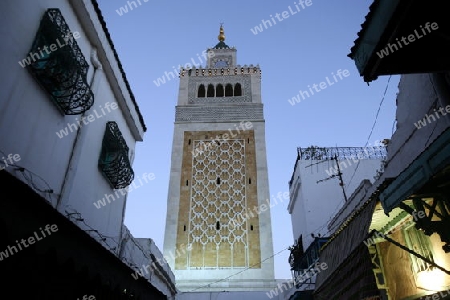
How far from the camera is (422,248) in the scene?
4.44m

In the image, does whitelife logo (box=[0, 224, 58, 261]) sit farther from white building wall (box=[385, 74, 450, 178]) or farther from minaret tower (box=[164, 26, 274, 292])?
minaret tower (box=[164, 26, 274, 292])

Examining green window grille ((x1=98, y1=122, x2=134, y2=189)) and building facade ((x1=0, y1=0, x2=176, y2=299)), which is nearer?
building facade ((x1=0, y1=0, x2=176, y2=299))

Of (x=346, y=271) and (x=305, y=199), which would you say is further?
(x=305, y=199)

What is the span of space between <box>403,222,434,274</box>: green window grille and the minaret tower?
8428 millimetres

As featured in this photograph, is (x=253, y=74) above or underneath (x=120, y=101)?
above

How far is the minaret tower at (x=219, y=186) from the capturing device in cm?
1294

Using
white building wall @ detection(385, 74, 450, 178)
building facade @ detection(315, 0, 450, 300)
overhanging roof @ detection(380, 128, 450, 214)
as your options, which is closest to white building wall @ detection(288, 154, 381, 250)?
white building wall @ detection(385, 74, 450, 178)

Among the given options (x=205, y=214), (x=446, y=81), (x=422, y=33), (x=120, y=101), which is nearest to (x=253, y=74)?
(x=205, y=214)

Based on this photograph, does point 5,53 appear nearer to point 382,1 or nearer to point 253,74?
point 382,1

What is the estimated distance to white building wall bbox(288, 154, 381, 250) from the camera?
10.8 meters

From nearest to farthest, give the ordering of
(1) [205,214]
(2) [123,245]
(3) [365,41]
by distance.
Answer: (3) [365,41] → (2) [123,245] → (1) [205,214]

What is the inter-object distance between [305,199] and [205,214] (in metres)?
4.47

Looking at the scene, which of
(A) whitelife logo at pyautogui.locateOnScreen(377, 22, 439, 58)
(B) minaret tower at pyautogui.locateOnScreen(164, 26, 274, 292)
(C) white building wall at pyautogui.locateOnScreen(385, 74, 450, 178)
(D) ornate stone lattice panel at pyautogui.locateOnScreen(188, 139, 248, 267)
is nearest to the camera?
(A) whitelife logo at pyautogui.locateOnScreen(377, 22, 439, 58)

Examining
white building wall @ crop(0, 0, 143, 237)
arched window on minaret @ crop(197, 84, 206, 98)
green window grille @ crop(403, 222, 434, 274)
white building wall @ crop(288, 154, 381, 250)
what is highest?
arched window on minaret @ crop(197, 84, 206, 98)
